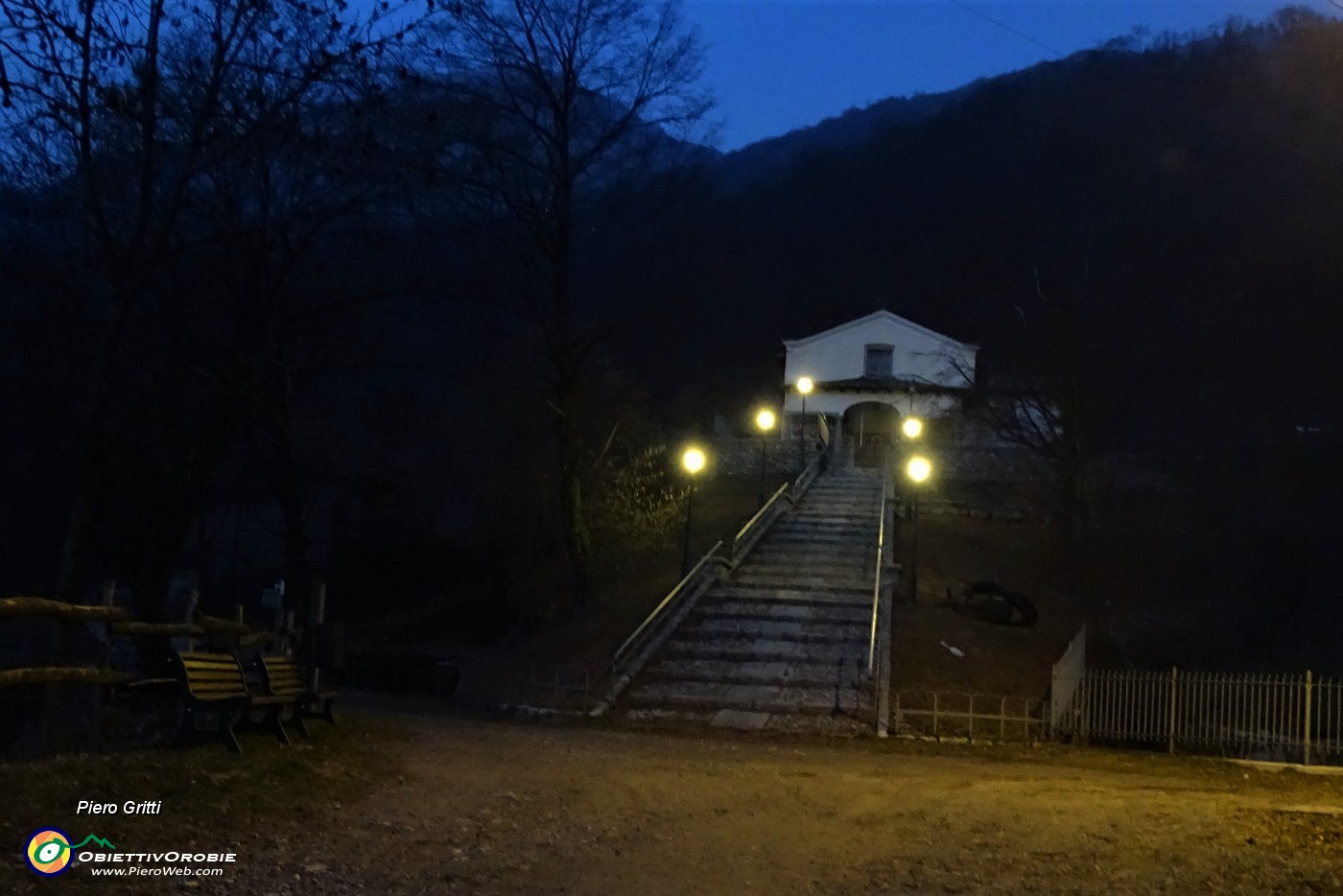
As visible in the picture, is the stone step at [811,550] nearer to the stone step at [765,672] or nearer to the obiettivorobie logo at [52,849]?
the stone step at [765,672]

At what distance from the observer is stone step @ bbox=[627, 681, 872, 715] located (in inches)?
631

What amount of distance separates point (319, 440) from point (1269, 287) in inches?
2308

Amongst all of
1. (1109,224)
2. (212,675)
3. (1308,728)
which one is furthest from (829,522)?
(1109,224)

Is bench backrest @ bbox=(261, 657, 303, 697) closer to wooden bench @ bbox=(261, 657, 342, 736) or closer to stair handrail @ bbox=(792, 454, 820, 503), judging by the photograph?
wooden bench @ bbox=(261, 657, 342, 736)

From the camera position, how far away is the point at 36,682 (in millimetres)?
8141

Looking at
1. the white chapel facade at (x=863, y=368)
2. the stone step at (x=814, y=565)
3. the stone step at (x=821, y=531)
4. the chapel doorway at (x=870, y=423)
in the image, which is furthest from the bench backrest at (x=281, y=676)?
the white chapel facade at (x=863, y=368)

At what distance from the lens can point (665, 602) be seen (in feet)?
65.0

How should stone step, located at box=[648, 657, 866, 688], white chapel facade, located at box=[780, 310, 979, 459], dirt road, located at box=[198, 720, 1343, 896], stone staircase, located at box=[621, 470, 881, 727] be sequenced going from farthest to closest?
white chapel facade, located at box=[780, 310, 979, 459], stone step, located at box=[648, 657, 866, 688], stone staircase, located at box=[621, 470, 881, 727], dirt road, located at box=[198, 720, 1343, 896]

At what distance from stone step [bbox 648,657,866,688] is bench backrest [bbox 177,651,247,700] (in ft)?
29.9

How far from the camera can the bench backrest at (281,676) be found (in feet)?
32.2

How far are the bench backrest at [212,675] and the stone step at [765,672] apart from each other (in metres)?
9.12

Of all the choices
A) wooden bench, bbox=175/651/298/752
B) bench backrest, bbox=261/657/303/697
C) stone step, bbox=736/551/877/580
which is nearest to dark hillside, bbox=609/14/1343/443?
stone step, bbox=736/551/877/580

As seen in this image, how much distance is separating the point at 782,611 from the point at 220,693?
1313 centimetres

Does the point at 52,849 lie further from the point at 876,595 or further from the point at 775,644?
the point at 876,595
